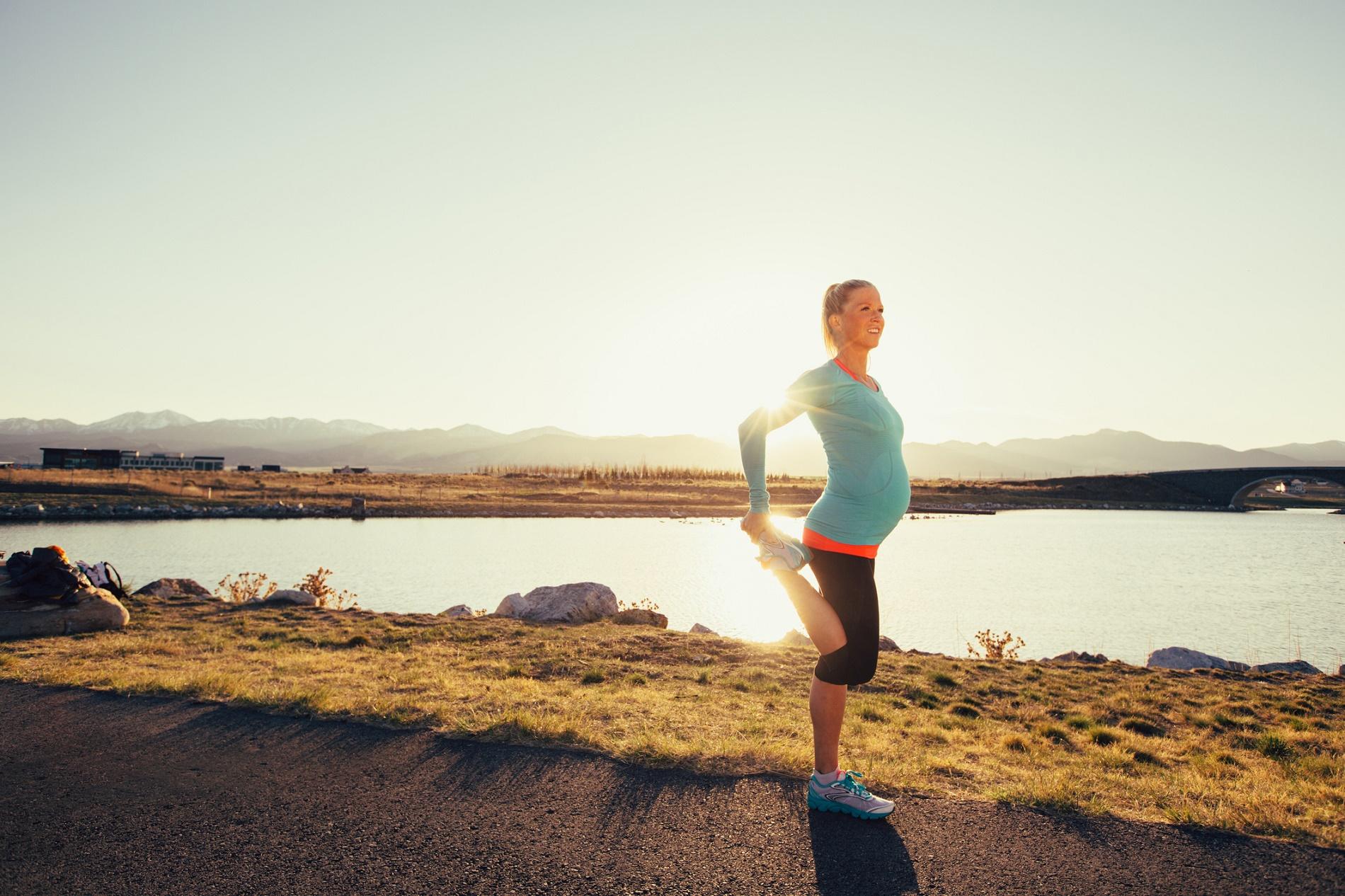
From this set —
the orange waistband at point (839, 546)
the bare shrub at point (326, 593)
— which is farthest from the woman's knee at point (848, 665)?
the bare shrub at point (326, 593)

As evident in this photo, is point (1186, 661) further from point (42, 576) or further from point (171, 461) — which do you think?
point (171, 461)

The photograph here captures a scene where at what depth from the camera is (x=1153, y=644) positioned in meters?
17.0

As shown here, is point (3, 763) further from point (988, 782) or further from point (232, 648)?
point (988, 782)

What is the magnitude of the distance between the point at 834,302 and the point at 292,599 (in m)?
Answer: 14.1

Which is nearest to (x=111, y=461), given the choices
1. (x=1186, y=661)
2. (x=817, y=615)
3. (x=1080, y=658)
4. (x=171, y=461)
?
(x=171, y=461)

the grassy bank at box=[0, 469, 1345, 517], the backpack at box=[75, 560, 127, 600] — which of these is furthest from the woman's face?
the grassy bank at box=[0, 469, 1345, 517]

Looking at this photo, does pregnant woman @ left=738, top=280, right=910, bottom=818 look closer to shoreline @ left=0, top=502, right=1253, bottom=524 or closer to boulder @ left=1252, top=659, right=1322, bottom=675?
boulder @ left=1252, top=659, right=1322, bottom=675

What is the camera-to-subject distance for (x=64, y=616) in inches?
414

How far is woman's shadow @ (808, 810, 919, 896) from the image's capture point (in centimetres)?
358

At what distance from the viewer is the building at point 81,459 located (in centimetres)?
8744

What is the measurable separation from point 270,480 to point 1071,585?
67651 mm

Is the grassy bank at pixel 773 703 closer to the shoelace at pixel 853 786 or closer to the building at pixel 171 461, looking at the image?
the shoelace at pixel 853 786

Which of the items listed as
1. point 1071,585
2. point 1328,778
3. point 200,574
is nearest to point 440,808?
point 1328,778

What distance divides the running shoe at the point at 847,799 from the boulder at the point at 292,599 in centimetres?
1334
